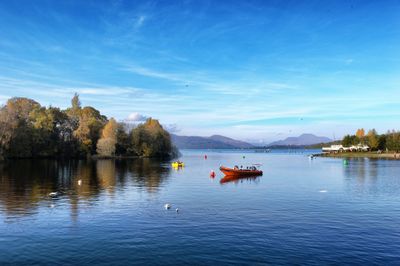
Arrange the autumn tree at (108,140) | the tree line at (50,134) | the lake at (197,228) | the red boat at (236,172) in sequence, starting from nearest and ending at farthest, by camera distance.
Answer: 1. the lake at (197,228)
2. the red boat at (236,172)
3. the tree line at (50,134)
4. the autumn tree at (108,140)

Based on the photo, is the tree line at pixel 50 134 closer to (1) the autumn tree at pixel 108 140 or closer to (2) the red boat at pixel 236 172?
(1) the autumn tree at pixel 108 140

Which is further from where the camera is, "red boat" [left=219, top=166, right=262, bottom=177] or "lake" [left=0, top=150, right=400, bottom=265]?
"red boat" [left=219, top=166, right=262, bottom=177]

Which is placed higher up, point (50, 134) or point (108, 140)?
point (50, 134)

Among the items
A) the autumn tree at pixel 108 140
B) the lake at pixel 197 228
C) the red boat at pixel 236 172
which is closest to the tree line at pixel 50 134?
the autumn tree at pixel 108 140

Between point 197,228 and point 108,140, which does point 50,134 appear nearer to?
point 108,140

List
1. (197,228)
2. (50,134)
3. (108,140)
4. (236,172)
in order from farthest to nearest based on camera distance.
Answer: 1. (108,140)
2. (50,134)
3. (236,172)
4. (197,228)

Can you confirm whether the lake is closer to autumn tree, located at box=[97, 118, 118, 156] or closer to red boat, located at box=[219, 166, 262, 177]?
red boat, located at box=[219, 166, 262, 177]

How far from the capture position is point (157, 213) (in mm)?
44844

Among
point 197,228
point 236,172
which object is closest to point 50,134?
A: point 236,172

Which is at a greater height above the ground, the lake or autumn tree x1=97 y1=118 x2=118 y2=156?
autumn tree x1=97 y1=118 x2=118 y2=156

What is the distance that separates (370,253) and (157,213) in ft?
79.7

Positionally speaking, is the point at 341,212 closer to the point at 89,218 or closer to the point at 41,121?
the point at 89,218

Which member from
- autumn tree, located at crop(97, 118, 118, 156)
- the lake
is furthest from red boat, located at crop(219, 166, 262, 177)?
autumn tree, located at crop(97, 118, 118, 156)

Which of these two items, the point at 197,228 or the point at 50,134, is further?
the point at 50,134
